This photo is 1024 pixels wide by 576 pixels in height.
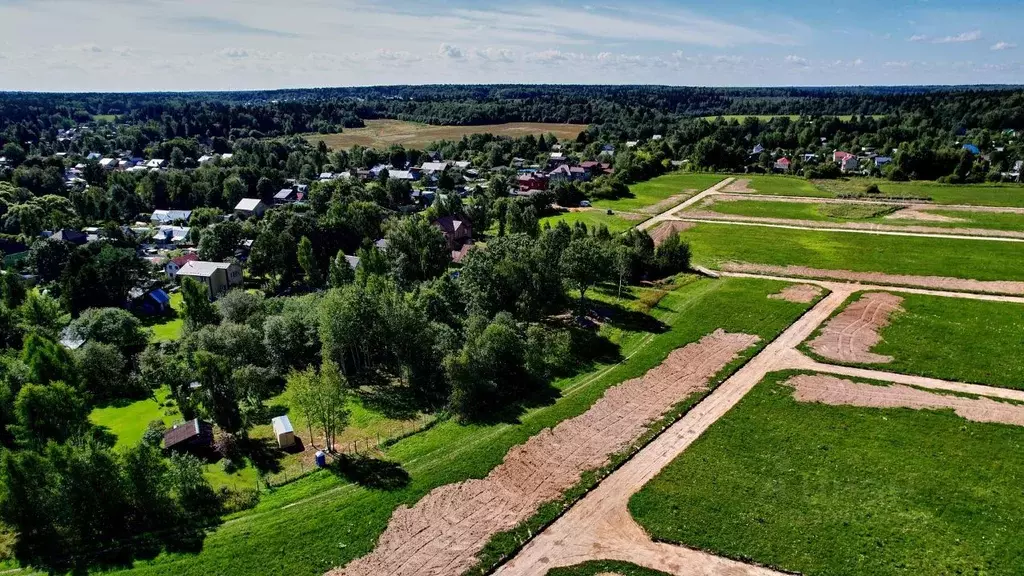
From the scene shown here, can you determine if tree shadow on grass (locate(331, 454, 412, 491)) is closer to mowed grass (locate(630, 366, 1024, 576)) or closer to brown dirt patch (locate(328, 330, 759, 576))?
brown dirt patch (locate(328, 330, 759, 576))

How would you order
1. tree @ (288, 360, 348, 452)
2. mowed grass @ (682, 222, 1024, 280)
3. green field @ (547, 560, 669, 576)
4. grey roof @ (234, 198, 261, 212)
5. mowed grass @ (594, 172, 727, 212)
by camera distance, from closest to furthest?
green field @ (547, 560, 669, 576), tree @ (288, 360, 348, 452), mowed grass @ (682, 222, 1024, 280), grey roof @ (234, 198, 261, 212), mowed grass @ (594, 172, 727, 212)

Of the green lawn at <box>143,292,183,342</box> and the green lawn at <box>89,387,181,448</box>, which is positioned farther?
the green lawn at <box>143,292,183,342</box>

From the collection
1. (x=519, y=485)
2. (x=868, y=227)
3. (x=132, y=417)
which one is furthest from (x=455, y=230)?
(x=868, y=227)

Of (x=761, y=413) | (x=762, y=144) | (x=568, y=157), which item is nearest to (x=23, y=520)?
(x=761, y=413)

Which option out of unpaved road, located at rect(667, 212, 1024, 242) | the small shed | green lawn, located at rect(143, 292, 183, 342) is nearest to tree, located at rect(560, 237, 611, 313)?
the small shed

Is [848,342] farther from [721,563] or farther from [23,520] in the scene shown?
[23,520]

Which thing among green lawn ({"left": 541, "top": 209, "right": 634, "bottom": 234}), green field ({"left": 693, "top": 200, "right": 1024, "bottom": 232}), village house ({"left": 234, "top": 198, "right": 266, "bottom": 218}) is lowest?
village house ({"left": 234, "top": 198, "right": 266, "bottom": 218})

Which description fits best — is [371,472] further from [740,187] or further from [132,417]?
[740,187]

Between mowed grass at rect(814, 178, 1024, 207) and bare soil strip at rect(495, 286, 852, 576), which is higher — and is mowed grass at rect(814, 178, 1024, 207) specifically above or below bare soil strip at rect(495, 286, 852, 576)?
above
